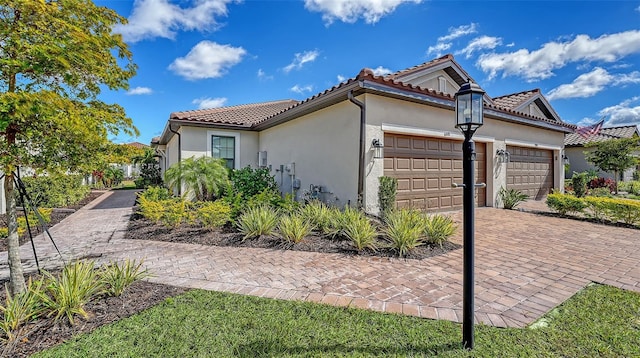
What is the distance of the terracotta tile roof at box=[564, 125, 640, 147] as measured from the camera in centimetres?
2203

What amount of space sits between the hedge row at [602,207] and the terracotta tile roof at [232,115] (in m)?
10.5

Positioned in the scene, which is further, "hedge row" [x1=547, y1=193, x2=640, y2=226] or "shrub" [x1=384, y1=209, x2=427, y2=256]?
"hedge row" [x1=547, y1=193, x2=640, y2=226]

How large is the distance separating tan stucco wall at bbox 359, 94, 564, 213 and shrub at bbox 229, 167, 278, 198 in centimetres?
434

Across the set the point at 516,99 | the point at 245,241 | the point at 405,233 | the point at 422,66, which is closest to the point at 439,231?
the point at 405,233

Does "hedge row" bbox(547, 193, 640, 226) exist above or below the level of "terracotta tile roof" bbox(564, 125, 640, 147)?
below

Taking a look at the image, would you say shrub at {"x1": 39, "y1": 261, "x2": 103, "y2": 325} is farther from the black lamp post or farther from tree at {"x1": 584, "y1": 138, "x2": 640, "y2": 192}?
tree at {"x1": 584, "y1": 138, "x2": 640, "y2": 192}

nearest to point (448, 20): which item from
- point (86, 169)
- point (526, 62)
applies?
point (86, 169)

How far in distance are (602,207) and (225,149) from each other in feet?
42.6

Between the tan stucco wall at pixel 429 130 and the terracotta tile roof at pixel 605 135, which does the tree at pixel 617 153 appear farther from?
the tan stucco wall at pixel 429 130

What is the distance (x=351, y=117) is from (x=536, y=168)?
10.4 metres

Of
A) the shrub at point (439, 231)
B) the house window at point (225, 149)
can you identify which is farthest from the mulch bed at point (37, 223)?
the shrub at point (439, 231)

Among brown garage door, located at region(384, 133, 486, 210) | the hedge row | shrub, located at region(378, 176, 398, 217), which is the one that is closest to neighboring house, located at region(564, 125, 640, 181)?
the hedge row

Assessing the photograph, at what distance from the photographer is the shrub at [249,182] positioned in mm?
10422

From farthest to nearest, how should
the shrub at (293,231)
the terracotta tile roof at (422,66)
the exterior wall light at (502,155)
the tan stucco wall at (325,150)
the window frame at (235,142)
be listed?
the window frame at (235,142) → the exterior wall light at (502,155) → the terracotta tile roof at (422,66) → the tan stucco wall at (325,150) → the shrub at (293,231)
